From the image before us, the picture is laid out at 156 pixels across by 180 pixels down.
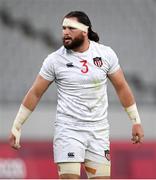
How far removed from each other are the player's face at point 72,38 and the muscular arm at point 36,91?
0.29 meters

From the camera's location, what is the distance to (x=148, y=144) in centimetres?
973

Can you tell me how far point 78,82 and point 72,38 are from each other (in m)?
0.31

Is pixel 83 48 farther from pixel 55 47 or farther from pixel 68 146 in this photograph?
pixel 55 47

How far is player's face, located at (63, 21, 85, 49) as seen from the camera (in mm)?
5579

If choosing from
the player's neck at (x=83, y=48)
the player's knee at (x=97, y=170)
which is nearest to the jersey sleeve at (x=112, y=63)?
the player's neck at (x=83, y=48)

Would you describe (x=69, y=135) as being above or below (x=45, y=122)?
below

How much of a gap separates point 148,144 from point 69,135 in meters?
4.29

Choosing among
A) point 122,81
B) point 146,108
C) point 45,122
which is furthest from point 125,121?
point 122,81

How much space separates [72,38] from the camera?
18.4 ft

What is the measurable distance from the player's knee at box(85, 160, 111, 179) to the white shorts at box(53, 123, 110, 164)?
0.09ft

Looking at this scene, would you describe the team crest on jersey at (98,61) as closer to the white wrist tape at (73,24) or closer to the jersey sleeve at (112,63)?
the jersey sleeve at (112,63)

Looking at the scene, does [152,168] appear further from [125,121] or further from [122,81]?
[122,81]

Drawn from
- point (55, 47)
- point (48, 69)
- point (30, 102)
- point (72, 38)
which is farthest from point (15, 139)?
point (55, 47)

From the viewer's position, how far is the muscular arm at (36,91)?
5605 millimetres
